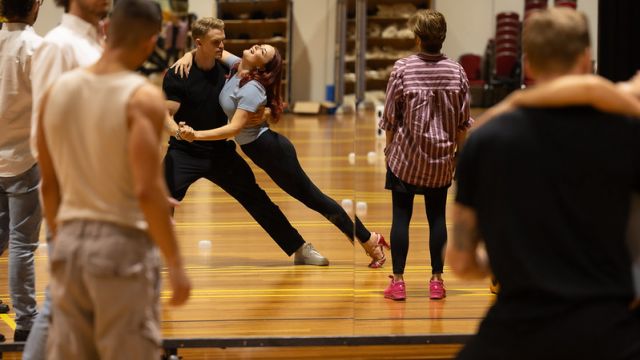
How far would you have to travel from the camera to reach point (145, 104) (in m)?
2.84

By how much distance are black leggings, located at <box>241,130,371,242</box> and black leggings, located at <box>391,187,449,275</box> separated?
0.23 meters

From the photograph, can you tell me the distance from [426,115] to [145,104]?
8.00 ft

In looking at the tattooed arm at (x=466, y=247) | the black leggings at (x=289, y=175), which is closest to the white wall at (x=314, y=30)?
the black leggings at (x=289, y=175)

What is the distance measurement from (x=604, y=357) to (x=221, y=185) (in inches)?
119

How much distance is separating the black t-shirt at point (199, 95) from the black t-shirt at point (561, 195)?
2.53 m

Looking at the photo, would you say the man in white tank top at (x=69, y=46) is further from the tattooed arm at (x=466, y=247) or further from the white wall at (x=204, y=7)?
the tattooed arm at (x=466, y=247)

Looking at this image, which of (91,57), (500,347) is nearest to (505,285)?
(500,347)

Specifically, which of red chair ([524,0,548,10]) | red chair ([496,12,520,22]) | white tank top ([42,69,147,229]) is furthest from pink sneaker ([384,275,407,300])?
red chair ([524,0,548,10])

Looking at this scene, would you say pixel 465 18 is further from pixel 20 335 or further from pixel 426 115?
pixel 20 335

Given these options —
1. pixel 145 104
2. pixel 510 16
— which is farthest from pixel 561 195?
pixel 510 16

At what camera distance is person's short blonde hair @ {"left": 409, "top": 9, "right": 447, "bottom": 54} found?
499cm

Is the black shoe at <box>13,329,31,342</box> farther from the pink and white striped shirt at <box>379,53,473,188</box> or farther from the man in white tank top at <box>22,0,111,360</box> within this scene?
the pink and white striped shirt at <box>379,53,473,188</box>

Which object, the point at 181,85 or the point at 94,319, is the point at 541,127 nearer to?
the point at 94,319

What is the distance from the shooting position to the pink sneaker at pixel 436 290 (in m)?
5.25
